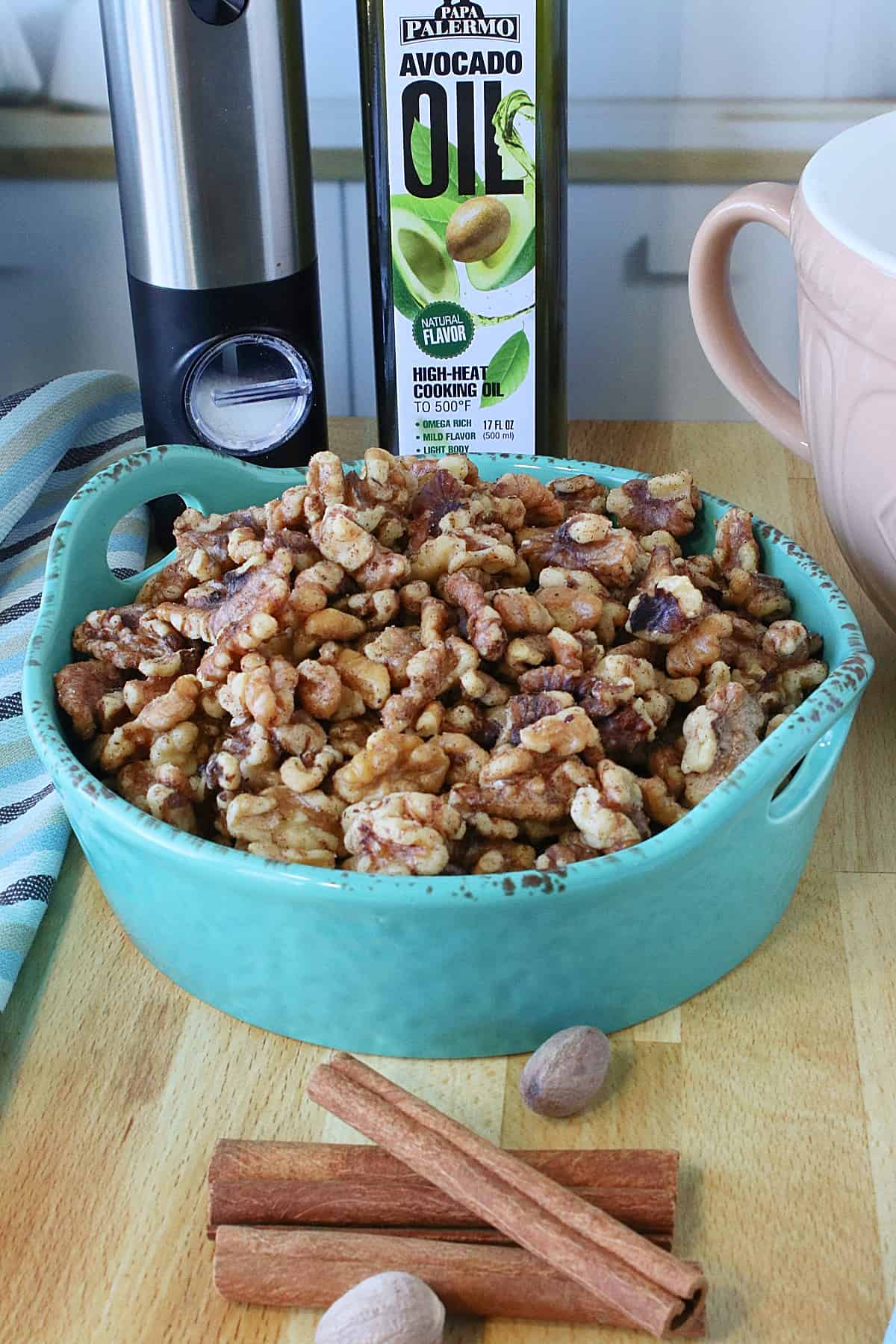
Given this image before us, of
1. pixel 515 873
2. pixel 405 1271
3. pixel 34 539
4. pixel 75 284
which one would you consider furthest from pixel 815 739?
pixel 75 284

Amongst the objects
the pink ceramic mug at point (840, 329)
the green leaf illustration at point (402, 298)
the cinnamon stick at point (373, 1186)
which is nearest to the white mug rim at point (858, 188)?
the pink ceramic mug at point (840, 329)

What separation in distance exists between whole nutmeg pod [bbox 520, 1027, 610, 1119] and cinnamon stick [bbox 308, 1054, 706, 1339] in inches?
1.4

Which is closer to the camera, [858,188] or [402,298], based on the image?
[858,188]

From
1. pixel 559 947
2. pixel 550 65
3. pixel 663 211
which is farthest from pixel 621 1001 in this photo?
pixel 663 211

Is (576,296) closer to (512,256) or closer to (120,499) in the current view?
(512,256)

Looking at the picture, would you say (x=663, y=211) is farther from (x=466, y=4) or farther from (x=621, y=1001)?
(x=621, y=1001)

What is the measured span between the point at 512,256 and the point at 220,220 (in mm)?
169

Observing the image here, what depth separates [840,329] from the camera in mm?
689

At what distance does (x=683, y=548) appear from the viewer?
793mm

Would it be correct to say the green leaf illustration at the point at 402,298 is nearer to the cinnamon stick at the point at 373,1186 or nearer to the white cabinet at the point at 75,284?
the white cabinet at the point at 75,284

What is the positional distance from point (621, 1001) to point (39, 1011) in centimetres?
25

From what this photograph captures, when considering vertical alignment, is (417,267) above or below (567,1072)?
above

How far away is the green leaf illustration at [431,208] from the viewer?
2.87ft

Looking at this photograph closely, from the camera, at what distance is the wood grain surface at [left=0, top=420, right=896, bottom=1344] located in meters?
0.53
